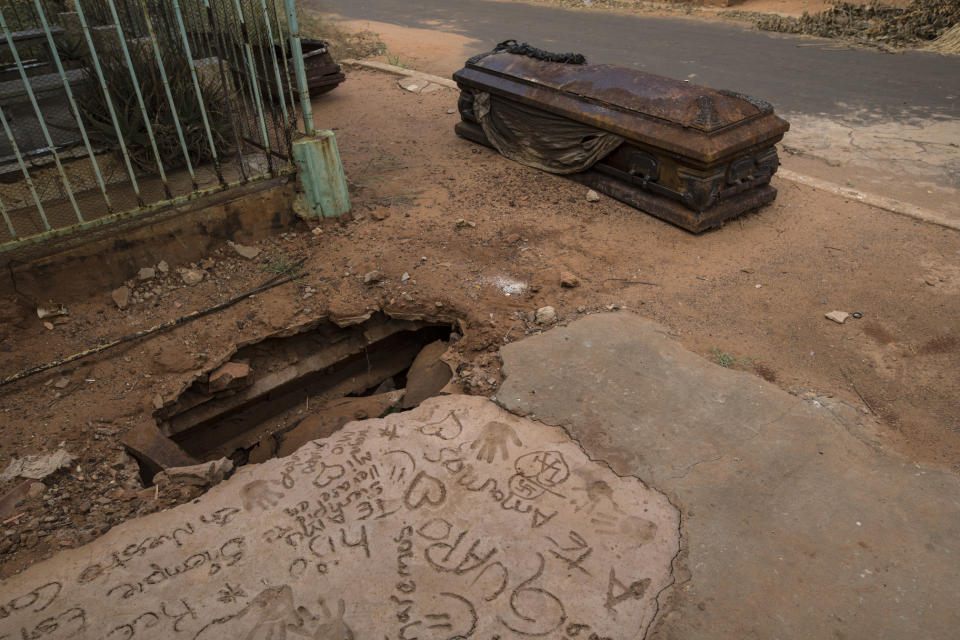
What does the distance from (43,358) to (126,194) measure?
1.27 metres

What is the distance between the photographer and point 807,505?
2479 mm

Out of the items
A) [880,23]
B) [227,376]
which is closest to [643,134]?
[227,376]

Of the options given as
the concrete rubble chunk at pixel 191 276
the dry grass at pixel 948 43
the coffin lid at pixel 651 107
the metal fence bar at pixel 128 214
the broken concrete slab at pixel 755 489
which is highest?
the coffin lid at pixel 651 107

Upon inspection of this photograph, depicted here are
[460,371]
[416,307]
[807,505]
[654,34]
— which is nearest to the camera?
[807,505]

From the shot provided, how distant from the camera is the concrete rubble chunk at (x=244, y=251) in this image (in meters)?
4.23

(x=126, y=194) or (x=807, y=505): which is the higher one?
(x=126, y=194)

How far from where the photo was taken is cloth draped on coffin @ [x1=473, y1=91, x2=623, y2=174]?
5.01 m

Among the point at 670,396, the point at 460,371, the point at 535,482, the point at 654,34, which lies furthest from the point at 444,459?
the point at 654,34

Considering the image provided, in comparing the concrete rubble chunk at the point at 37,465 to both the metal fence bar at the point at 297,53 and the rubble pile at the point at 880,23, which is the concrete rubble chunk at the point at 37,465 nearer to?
the metal fence bar at the point at 297,53

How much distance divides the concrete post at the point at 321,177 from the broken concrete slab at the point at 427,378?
1505 mm

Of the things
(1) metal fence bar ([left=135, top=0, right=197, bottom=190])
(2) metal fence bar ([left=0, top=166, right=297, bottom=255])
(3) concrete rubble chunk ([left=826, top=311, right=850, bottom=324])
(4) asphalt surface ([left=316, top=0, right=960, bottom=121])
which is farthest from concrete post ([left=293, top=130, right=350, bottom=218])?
(4) asphalt surface ([left=316, top=0, right=960, bottom=121])

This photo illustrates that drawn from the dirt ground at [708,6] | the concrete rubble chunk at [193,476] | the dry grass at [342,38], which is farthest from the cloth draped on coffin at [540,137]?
the dirt ground at [708,6]

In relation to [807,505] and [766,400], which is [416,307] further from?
[807,505]

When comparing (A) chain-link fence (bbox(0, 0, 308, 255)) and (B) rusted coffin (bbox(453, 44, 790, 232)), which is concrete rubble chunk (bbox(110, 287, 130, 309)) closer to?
(A) chain-link fence (bbox(0, 0, 308, 255))
